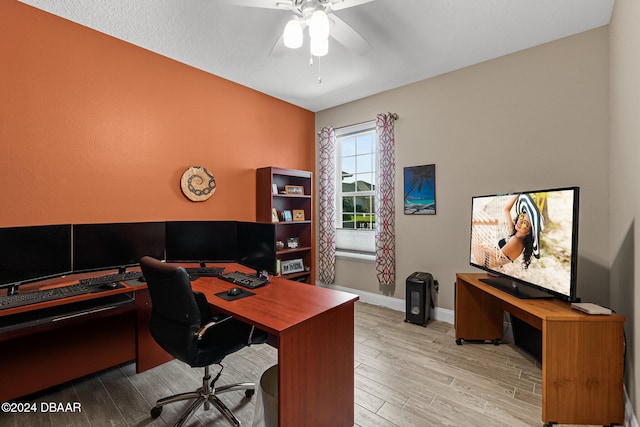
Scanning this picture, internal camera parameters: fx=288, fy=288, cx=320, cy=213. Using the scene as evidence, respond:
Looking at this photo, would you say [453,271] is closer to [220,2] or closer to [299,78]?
[299,78]

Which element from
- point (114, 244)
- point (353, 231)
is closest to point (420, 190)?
point (353, 231)

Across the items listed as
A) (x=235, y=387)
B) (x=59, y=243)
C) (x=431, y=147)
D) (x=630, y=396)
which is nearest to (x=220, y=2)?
(x=59, y=243)

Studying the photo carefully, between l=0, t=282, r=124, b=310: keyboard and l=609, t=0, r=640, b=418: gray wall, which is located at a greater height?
l=609, t=0, r=640, b=418: gray wall

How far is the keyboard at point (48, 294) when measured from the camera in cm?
169

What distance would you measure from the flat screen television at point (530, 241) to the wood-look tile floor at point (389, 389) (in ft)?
2.28

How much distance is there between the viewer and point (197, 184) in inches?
124

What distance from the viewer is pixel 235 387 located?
6.45 ft

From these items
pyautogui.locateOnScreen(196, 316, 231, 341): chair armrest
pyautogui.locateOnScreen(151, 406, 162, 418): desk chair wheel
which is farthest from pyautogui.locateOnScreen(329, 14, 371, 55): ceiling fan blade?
pyautogui.locateOnScreen(151, 406, 162, 418): desk chair wheel

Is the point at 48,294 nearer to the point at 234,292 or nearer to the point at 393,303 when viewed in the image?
the point at 234,292

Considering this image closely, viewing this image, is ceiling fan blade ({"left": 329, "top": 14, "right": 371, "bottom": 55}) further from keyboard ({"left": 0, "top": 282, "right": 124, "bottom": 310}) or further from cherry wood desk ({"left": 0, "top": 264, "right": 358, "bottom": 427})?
keyboard ({"left": 0, "top": 282, "right": 124, "bottom": 310})

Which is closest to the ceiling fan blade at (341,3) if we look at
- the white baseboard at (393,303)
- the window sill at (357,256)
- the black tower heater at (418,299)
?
the black tower heater at (418,299)

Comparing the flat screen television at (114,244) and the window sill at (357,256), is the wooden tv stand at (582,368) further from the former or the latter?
the flat screen television at (114,244)

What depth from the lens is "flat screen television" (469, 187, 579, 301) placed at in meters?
1.87

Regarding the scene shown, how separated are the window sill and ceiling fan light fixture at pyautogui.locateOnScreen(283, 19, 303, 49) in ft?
9.38
